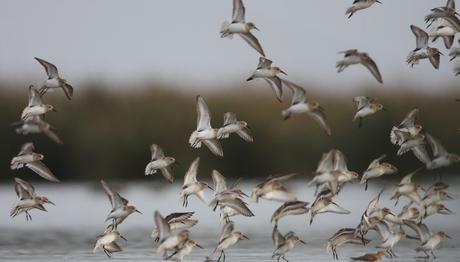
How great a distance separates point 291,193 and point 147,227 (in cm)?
756

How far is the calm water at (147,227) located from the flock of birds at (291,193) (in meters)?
0.58

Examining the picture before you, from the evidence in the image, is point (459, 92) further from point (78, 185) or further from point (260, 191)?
point (260, 191)

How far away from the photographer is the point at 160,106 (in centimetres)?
3391

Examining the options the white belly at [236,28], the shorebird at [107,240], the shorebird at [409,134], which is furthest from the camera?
the white belly at [236,28]

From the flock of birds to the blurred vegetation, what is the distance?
51.3ft

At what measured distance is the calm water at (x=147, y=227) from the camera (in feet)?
48.3

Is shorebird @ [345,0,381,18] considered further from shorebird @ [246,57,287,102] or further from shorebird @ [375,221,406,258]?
shorebird @ [375,221,406,258]

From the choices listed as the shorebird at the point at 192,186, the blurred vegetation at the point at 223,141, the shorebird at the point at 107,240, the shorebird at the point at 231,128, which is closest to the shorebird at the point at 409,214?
the shorebird at the point at 231,128

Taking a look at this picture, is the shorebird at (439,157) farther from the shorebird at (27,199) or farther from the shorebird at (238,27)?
the shorebird at (27,199)

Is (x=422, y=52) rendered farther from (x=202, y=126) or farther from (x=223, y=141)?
(x=223, y=141)

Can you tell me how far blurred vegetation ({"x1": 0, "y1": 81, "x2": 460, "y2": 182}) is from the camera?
30703 millimetres

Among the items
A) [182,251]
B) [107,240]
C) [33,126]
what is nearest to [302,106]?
[182,251]

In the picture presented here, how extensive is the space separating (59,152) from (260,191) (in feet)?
62.2

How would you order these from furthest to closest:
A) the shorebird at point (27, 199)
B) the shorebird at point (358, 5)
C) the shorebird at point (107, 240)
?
the shorebird at point (27, 199), the shorebird at point (358, 5), the shorebird at point (107, 240)
